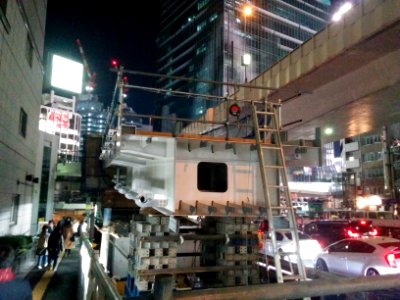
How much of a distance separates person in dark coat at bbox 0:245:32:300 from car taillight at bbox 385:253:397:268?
11.6 metres

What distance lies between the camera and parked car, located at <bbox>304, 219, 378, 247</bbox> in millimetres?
20817

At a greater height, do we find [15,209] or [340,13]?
[340,13]

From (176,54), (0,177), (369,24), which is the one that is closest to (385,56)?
(369,24)

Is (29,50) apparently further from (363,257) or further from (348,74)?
(363,257)

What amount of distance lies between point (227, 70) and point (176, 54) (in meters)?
35.3

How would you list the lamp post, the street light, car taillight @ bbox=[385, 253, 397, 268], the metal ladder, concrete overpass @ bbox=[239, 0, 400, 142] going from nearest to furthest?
1. the metal ladder
2. concrete overpass @ bbox=[239, 0, 400, 142]
3. the street light
4. car taillight @ bbox=[385, 253, 397, 268]
5. the lamp post

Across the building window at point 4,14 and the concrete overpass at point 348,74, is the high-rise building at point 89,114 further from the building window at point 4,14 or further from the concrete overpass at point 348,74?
the concrete overpass at point 348,74

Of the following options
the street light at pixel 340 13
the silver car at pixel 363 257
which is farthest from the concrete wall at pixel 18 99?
the silver car at pixel 363 257

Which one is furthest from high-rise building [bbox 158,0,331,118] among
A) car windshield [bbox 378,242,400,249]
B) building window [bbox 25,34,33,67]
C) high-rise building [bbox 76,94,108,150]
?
high-rise building [bbox 76,94,108,150]

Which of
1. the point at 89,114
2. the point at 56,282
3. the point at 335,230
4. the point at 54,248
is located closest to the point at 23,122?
the point at 54,248

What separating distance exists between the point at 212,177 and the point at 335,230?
15.6m

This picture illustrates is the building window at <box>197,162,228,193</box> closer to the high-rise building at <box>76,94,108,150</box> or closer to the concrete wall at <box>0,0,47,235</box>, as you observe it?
the concrete wall at <box>0,0,47,235</box>

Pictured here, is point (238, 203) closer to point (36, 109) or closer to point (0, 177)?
point (0, 177)

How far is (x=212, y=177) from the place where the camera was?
8.34m
